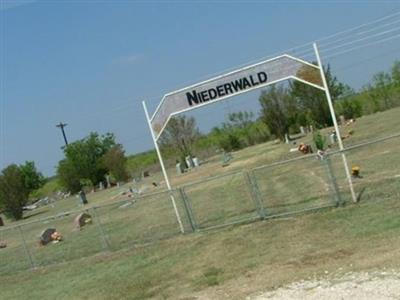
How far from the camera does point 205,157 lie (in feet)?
186

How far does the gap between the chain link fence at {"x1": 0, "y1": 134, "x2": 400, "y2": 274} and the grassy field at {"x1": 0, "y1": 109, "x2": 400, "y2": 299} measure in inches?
2.7

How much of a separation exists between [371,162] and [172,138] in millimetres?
36942

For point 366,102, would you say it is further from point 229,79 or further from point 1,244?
point 229,79

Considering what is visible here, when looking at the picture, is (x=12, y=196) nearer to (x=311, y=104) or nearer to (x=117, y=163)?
(x=117, y=163)

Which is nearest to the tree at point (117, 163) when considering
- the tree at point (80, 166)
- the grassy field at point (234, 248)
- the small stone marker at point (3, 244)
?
the tree at point (80, 166)

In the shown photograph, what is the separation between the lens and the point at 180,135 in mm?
53969

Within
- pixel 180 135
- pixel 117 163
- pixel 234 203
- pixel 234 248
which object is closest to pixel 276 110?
pixel 180 135

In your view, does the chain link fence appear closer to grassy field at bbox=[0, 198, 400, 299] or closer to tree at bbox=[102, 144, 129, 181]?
grassy field at bbox=[0, 198, 400, 299]

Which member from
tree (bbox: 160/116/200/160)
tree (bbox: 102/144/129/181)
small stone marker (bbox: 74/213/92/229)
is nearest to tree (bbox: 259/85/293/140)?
tree (bbox: 160/116/200/160)

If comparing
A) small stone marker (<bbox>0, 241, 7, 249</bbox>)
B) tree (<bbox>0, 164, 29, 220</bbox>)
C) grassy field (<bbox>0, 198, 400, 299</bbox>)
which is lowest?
grassy field (<bbox>0, 198, 400, 299</bbox>)

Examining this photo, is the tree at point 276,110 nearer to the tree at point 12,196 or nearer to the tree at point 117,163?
the tree at point 117,163

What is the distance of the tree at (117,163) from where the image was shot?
56062 millimetres

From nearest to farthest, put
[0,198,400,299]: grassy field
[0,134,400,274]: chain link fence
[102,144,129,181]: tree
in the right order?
1. [0,198,400,299]: grassy field
2. [0,134,400,274]: chain link fence
3. [102,144,129,181]: tree

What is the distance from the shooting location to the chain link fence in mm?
12945
